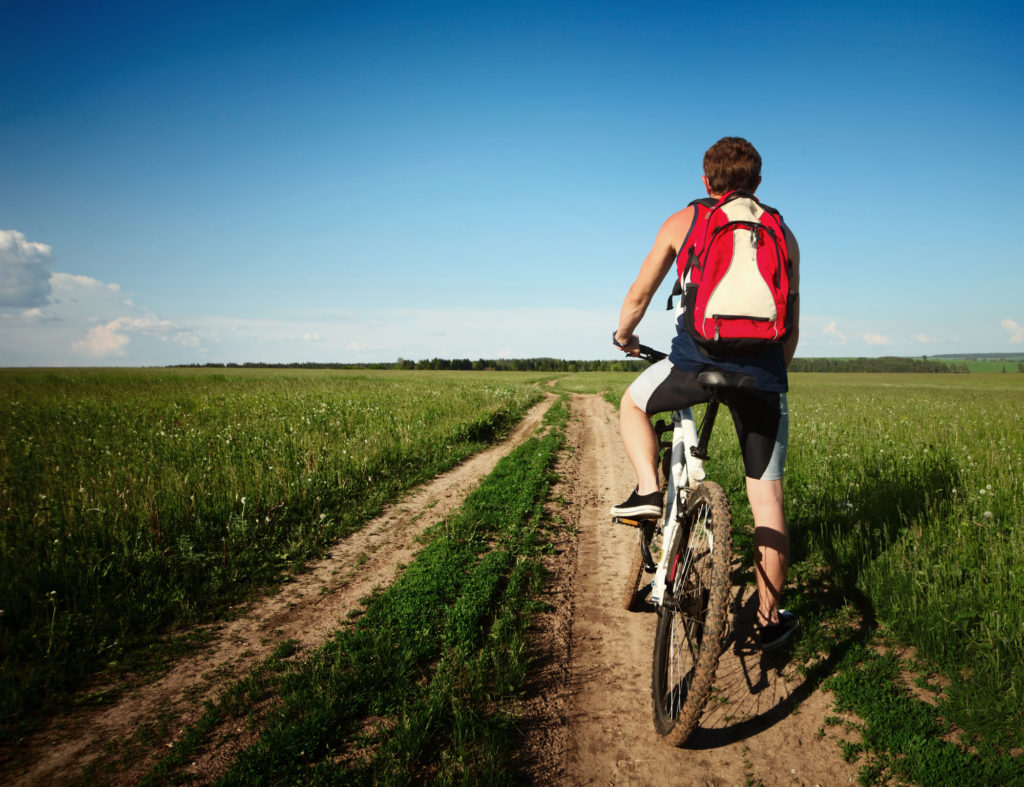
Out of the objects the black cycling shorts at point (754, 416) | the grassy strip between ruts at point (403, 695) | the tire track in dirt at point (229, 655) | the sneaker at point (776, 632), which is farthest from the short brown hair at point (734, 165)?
the tire track in dirt at point (229, 655)

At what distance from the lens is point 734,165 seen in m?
2.71

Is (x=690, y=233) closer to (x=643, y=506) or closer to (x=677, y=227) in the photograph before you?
(x=677, y=227)

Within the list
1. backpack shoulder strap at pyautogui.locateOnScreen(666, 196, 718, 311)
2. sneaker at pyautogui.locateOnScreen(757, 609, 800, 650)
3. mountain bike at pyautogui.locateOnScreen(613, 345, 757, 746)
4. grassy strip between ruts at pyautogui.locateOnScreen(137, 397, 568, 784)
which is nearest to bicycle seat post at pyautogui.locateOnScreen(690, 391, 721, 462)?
mountain bike at pyautogui.locateOnScreen(613, 345, 757, 746)

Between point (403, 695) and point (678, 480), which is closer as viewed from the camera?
point (403, 695)

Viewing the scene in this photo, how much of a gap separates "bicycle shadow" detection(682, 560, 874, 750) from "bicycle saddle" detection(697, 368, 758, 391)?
5.64 feet

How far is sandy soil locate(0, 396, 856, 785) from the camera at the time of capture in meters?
2.36

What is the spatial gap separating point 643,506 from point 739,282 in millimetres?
1525

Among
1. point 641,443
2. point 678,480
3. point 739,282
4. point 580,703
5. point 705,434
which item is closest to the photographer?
point 739,282

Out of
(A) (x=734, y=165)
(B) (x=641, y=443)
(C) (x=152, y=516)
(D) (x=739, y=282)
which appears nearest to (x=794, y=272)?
(D) (x=739, y=282)

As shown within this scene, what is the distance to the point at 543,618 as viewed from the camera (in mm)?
3760

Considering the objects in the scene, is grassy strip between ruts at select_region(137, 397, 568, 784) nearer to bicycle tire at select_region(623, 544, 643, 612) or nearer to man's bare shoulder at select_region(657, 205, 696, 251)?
bicycle tire at select_region(623, 544, 643, 612)

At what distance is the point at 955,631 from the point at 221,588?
562 cm

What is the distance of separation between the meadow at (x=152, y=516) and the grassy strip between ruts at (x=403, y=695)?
1.32m

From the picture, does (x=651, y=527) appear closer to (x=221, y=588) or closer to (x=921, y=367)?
(x=221, y=588)
